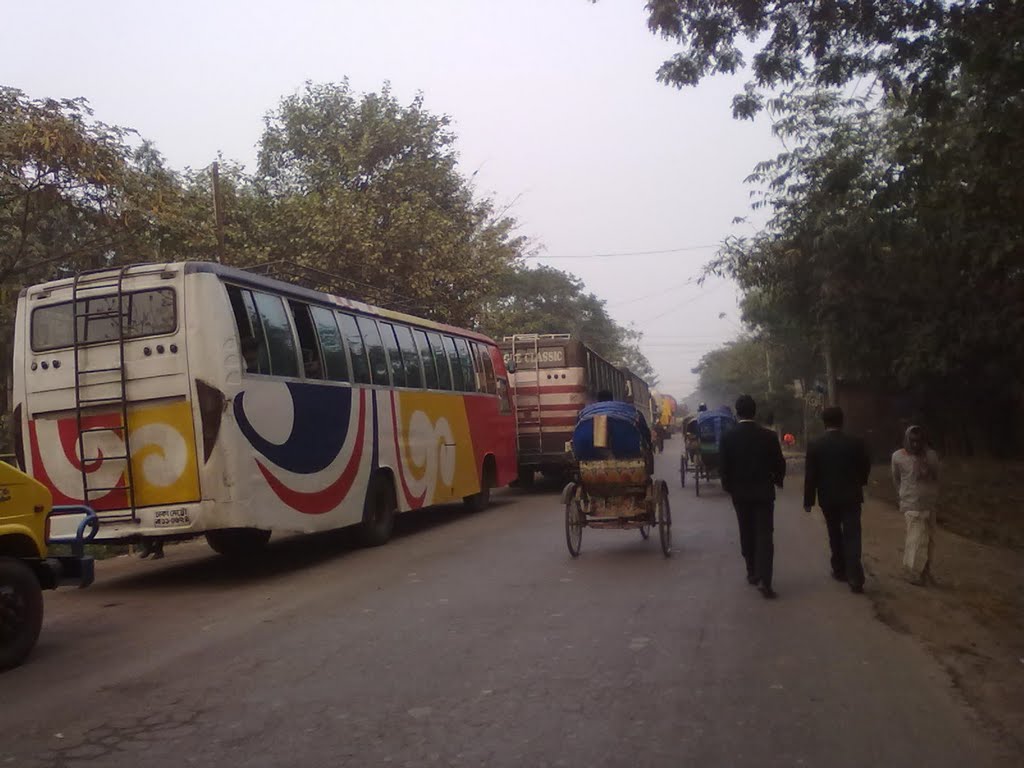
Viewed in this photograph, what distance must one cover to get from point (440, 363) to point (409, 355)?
1.32 meters

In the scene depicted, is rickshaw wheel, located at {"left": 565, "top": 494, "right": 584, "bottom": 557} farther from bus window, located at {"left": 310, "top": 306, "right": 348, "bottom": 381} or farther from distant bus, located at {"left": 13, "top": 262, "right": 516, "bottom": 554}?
bus window, located at {"left": 310, "top": 306, "right": 348, "bottom": 381}

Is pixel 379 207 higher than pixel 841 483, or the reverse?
pixel 379 207

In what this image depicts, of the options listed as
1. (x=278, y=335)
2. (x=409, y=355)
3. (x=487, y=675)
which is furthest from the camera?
(x=409, y=355)

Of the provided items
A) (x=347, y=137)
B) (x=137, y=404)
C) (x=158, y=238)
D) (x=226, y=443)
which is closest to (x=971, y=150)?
(x=226, y=443)

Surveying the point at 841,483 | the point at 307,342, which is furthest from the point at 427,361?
the point at 841,483

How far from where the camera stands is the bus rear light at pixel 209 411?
981 centimetres

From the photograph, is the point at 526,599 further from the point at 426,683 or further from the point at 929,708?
the point at 929,708

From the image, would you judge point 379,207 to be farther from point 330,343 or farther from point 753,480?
point 753,480

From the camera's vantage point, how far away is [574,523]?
11336 millimetres

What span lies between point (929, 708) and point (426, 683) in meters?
2.85

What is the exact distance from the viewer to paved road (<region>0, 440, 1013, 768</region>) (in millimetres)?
4832

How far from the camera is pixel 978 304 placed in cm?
2366

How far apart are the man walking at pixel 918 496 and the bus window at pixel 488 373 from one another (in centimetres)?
984

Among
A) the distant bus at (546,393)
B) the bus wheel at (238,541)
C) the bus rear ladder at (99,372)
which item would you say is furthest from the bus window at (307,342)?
the distant bus at (546,393)
